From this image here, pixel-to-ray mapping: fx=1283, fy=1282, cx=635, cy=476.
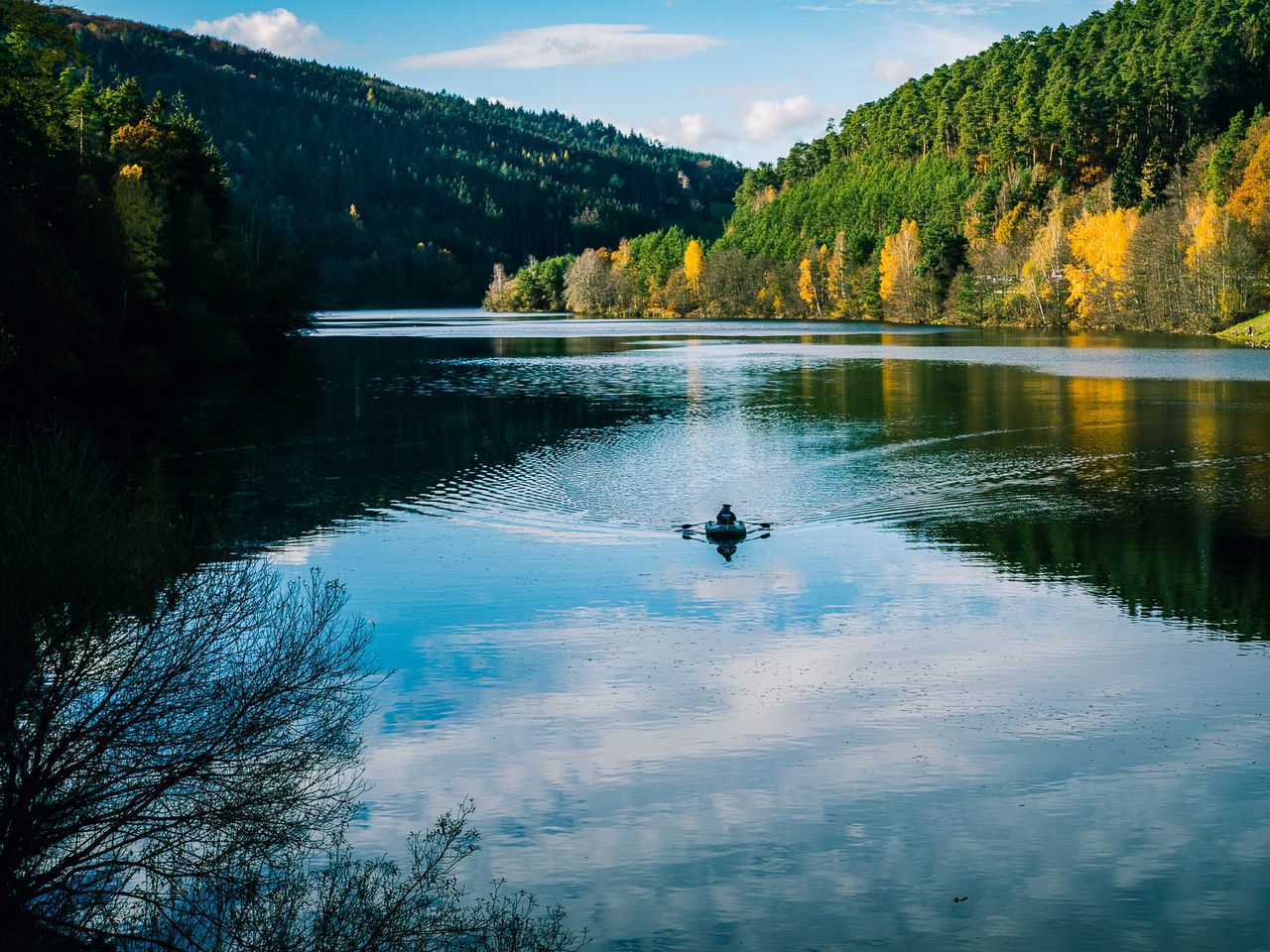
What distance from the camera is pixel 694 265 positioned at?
597 feet

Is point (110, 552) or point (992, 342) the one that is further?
point (992, 342)

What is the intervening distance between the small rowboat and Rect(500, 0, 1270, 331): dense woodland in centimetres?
7860

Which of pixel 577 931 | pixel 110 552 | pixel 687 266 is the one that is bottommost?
pixel 577 931

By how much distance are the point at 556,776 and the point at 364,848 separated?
97.7 inches

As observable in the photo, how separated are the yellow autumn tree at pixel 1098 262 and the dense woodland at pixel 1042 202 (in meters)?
0.20

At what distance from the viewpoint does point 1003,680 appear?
55.7ft

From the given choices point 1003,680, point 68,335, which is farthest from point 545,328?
point 1003,680

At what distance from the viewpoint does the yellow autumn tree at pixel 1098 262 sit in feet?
359

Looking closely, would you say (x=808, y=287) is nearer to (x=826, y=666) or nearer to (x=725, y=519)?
(x=725, y=519)

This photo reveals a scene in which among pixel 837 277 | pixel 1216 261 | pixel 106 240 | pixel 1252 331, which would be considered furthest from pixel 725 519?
pixel 837 277

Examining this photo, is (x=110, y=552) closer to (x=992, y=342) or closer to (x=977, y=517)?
(x=977, y=517)

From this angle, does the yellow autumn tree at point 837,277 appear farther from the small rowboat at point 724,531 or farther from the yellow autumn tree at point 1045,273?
the small rowboat at point 724,531

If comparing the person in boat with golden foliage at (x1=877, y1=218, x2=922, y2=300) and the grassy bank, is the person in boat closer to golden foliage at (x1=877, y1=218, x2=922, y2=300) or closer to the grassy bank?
the grassy bank

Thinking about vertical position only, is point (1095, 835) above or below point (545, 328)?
below
